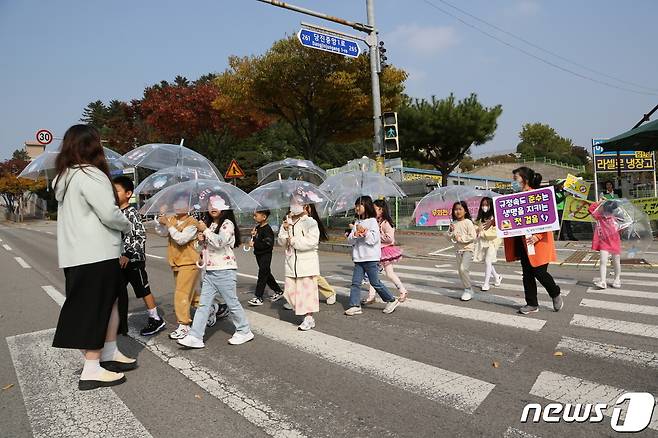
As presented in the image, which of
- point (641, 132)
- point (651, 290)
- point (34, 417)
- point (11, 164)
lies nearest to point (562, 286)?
point (651, 290)

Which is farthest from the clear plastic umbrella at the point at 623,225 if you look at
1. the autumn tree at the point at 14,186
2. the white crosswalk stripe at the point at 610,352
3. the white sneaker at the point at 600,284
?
the autumn tree at the point at 14,186

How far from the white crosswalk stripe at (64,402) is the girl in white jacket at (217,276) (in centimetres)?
111

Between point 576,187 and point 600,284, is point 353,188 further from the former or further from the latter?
point 576,187

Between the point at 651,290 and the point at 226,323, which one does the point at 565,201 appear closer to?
the point at 651,290

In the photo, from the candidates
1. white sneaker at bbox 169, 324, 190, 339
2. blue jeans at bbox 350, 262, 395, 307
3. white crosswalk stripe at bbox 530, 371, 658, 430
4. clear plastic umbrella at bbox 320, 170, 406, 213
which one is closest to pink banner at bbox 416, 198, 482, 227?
clear plastic umbrella at bbox 320, 170, 406, 213

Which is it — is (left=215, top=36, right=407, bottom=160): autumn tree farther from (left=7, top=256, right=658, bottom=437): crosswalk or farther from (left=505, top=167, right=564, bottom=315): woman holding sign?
(left=7, top=256, right=658, bottom=437): crosswalk

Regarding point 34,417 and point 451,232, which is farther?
point 451,232

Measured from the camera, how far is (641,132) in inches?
407

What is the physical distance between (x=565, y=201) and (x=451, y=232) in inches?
408

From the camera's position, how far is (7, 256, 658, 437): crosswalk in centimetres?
324

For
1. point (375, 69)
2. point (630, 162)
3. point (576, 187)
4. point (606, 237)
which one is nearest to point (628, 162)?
point (630, 162)

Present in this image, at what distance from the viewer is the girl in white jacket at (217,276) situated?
4.76 m

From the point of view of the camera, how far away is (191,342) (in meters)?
4.72

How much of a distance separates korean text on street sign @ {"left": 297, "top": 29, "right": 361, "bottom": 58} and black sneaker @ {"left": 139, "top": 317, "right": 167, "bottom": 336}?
830cm
